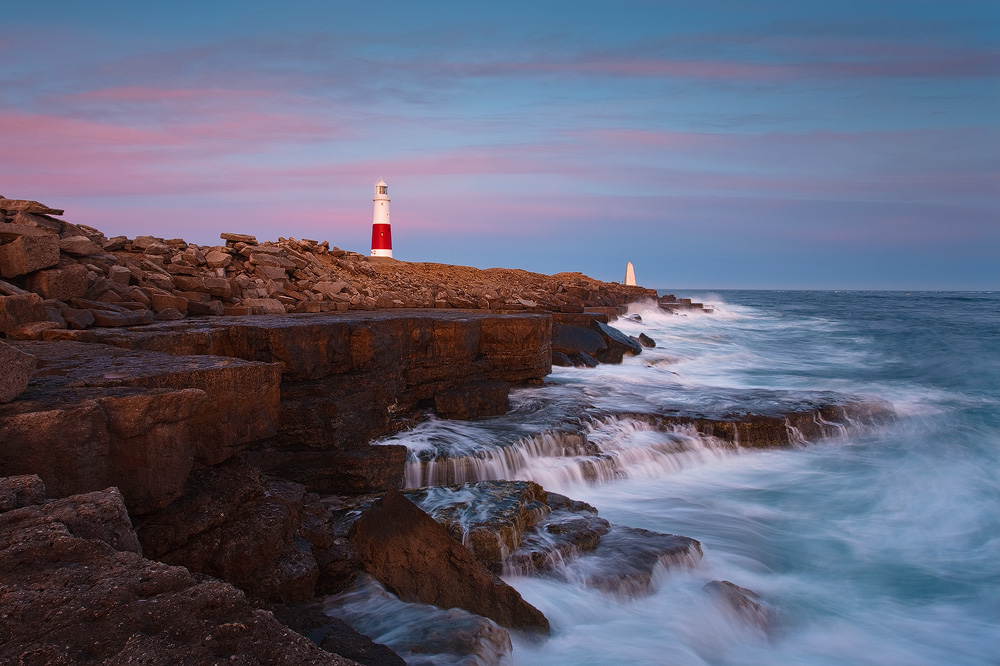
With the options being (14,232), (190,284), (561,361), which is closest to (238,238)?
(190,284)

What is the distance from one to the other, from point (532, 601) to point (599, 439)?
3585 millimetres

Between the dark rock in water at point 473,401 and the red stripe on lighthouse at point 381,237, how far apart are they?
21.0 metres

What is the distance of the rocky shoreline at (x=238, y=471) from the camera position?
1.82 m

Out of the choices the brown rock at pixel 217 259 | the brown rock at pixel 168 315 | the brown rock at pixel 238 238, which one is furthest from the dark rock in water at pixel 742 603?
the brown rock at pixel 238 238

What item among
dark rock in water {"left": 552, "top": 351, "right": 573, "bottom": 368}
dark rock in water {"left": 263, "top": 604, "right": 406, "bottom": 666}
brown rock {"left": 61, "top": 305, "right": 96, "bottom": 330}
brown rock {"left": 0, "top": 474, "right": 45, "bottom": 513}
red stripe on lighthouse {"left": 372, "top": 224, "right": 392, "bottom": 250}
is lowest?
dark rock in water {"left": 263, "top": 604, "right": 406, "bottom": 666}

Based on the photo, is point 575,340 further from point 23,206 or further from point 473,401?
point 23,206

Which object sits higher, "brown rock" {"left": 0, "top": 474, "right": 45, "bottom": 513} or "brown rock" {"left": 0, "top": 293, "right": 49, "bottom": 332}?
"brown rock" {"left": 0, "top": 293, "right": 49, "bottom": 332}

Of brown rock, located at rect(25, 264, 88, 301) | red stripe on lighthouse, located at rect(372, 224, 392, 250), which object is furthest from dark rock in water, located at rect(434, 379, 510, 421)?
red stripe on lighthouse, located at rect(372, 224, 392, 250)

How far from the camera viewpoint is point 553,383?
10586 millimetres

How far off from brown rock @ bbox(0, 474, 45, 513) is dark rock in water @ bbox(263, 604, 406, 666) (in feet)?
4.13

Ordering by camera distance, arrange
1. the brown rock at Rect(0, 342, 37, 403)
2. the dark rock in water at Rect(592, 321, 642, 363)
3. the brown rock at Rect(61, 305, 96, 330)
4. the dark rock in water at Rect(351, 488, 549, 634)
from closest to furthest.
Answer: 1. the brown rock at Rect(0, 342, 37, 403)
2. the dark rock in water at Rect(351, 488, 549, 634)
3. the brown rock at Rect(61, 305, 96, 330)
4. the dark rock in water at Rect(592, 321, 642, 363)

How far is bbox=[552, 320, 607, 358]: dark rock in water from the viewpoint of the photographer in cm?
1273

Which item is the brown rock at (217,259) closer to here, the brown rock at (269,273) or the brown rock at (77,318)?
the brown rock at (269,273)

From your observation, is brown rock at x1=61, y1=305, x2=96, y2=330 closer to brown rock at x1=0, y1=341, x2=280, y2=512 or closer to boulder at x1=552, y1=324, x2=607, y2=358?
brown rock at x1=0, y1=341, x2=280, y2=512
